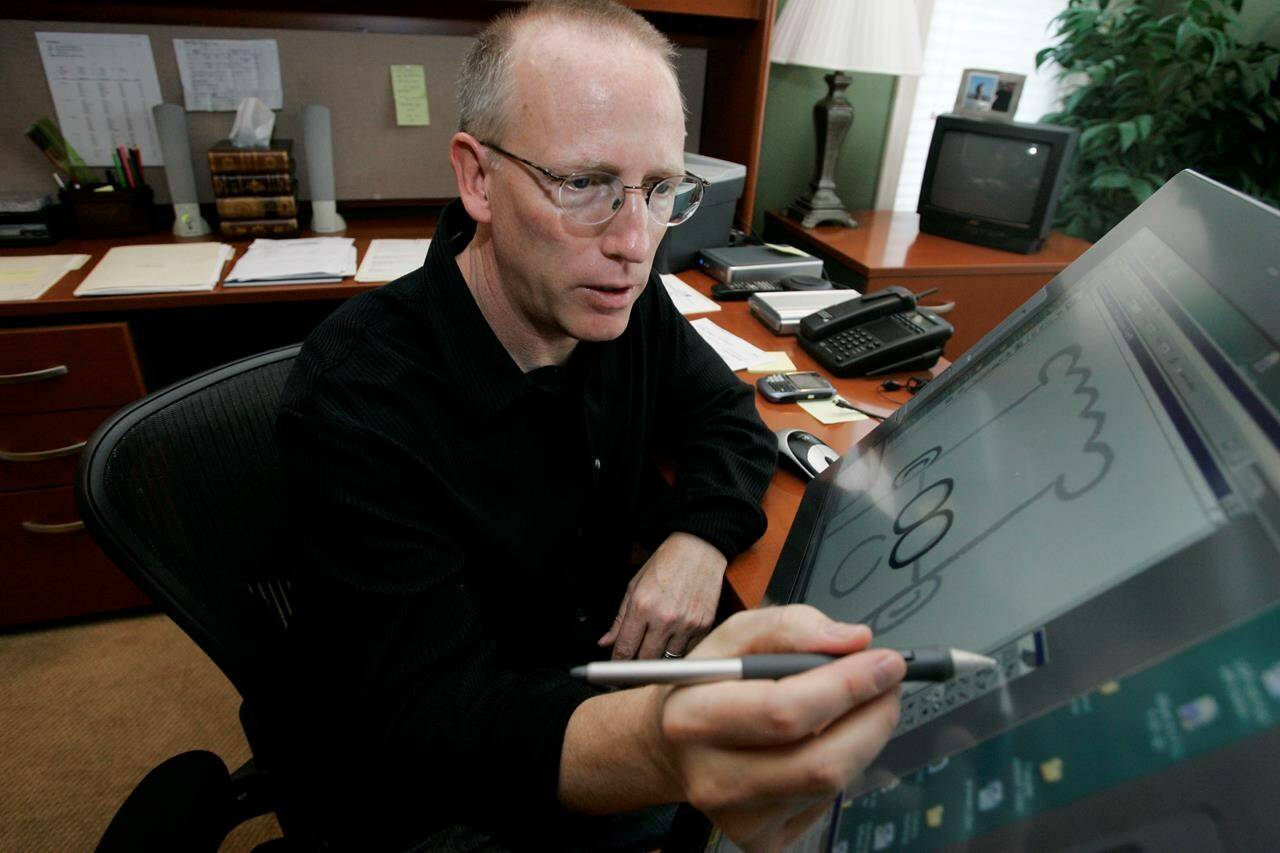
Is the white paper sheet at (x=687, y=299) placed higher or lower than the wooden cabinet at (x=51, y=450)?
higher

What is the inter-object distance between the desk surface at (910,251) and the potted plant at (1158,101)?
0.33 meters

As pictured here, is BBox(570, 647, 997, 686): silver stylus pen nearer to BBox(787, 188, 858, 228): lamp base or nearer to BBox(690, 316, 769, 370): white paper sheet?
BBox(690, 316, 769, 370): white paper sheet

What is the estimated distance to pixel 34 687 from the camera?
1.58m

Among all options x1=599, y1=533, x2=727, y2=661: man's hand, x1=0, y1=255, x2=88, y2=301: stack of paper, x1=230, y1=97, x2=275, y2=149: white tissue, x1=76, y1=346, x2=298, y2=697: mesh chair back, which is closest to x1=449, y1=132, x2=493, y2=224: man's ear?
x1=76, y1=346, x2=298, y2=697: mesh chair back

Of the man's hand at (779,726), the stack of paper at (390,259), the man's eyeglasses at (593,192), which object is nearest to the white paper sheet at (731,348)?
the man's eyeglasses at (593,192)

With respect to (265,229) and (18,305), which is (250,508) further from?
(265,229)

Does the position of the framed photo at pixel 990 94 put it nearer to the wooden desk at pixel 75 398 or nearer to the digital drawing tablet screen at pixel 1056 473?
the wooden desk at pixel 75 398

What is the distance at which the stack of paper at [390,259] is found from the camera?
1.57 m

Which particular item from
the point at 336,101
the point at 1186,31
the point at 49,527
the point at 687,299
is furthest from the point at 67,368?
the point at 1186,31

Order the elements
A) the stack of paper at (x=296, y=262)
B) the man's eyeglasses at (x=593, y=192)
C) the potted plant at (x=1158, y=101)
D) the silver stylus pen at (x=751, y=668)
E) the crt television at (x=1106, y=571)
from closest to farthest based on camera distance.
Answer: the crt television at (x=1106, y=571), the silver stylus pen at (x=751, y=668), the man's eyeglasses at (x=593, y=192), the stack of paper at (x=296, y=262), the potted plant at (x=1158, y=101)

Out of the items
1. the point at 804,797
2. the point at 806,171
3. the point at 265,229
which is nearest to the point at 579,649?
the point at 804,797

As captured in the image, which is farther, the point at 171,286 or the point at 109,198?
the point at 109,198

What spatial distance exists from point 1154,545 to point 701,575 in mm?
551

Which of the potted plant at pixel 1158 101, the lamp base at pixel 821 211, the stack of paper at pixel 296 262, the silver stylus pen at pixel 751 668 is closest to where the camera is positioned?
the silver stylus pen at pixel 751 668
